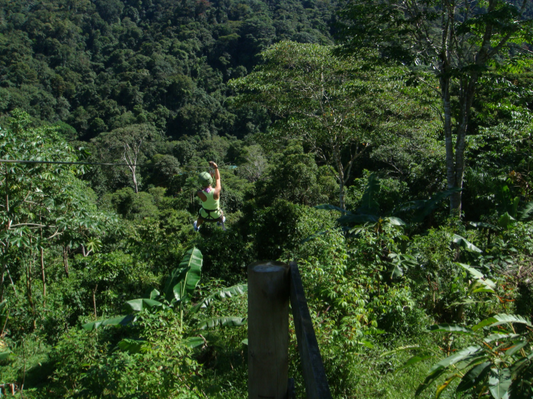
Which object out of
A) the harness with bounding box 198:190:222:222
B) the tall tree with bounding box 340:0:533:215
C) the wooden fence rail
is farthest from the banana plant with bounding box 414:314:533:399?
the tall tree with bounding box 340:0:533:215

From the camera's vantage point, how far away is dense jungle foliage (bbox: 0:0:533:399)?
3100mm

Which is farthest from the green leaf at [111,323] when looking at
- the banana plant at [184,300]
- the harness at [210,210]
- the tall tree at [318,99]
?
the tall tree at [318,99]

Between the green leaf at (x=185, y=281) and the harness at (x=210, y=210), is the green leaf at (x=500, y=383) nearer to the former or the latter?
the green leaf at (x=185, y=281)

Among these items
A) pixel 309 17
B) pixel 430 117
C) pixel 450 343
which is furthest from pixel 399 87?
pixel 309 17

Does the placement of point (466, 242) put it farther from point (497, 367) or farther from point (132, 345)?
point (132, 345)

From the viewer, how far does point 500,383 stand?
5.98ft

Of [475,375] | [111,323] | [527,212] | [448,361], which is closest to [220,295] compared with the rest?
[111,323]

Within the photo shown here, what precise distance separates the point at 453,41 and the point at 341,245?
4850 mm

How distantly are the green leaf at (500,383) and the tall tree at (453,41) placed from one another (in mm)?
4847

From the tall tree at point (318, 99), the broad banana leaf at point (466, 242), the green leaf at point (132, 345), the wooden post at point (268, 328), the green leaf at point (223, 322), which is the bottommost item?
the green leaf at point (223, 322)

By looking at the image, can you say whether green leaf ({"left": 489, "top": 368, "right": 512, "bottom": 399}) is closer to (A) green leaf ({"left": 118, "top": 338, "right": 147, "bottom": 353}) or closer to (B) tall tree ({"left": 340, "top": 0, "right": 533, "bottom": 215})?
(A) green leaf ({"left": 118, "top": 338, "right": 147, "bottom": 353})

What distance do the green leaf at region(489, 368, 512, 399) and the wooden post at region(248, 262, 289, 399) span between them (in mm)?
1238

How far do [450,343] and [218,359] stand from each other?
247cm

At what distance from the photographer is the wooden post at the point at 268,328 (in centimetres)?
118
